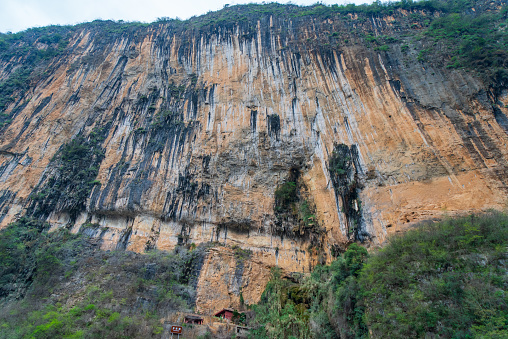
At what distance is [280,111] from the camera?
71.5 ft

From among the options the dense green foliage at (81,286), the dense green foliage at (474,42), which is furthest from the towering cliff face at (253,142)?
the dense green foliage at (81,286)

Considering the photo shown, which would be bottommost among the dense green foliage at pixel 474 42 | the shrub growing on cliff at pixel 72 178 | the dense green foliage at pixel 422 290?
the dense green foliage at pixel 422 290

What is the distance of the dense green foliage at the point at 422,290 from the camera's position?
26.9 ft

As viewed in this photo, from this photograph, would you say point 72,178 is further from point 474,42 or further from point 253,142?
point 474,42

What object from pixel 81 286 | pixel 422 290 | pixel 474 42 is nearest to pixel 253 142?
pixel 81 286

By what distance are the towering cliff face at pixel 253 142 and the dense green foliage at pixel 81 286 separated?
1520 mm

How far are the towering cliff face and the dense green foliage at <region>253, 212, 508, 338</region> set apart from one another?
12.7ft

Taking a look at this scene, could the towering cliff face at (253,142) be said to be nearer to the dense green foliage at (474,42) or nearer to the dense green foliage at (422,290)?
the dense green foliage at (474,42)

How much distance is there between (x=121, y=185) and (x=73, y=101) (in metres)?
9.69

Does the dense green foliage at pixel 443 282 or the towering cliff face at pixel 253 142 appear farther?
the towering cliff face at pixel 253 142

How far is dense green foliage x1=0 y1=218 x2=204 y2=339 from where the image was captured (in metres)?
12.3

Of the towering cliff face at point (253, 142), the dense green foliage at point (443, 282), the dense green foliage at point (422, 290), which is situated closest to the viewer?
the dense green foliage at point (443, 282)

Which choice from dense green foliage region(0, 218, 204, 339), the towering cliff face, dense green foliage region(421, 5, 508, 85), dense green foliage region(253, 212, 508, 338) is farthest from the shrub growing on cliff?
dense green foliage region(421, 5, 508, 85)

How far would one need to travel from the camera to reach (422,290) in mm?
9477
